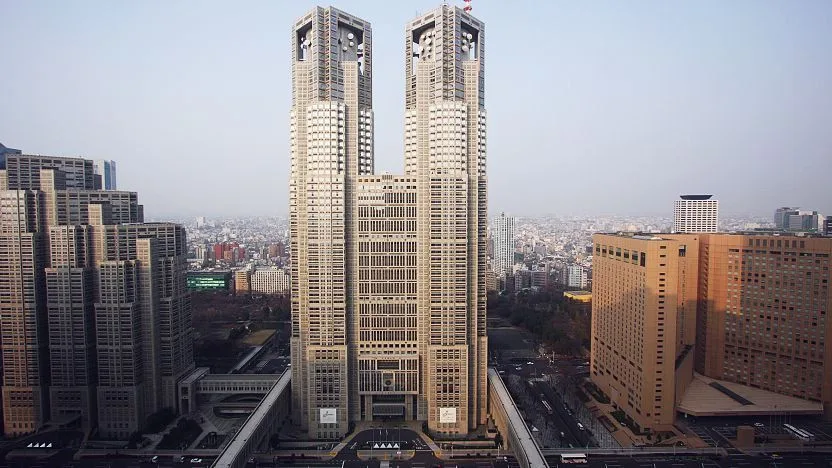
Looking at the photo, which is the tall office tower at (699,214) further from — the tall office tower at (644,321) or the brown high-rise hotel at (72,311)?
the brown high-rise hotel at (72,311)

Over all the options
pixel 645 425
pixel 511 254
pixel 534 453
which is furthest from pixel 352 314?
pixel 511 254

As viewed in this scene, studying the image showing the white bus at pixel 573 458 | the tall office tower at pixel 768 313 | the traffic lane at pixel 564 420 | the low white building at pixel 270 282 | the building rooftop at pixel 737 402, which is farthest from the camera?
the low white building at pixel 270 282

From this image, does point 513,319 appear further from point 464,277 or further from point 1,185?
point 1,185

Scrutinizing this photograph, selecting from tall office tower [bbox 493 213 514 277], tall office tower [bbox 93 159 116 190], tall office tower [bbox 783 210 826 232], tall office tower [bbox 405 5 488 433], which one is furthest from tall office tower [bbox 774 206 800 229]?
tall office tower [bbox 93 159 116 190]

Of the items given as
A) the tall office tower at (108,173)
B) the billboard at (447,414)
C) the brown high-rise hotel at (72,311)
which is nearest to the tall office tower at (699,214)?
the billboard at (447,414)

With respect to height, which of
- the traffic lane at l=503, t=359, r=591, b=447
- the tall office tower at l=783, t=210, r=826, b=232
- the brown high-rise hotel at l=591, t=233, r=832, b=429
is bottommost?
the traffic lane at l=503, t=359, r=591, b=447

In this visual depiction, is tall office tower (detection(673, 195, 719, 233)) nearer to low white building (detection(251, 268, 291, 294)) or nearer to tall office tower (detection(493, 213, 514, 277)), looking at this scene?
tall office tower (detection(493, 213, 514, 277))
